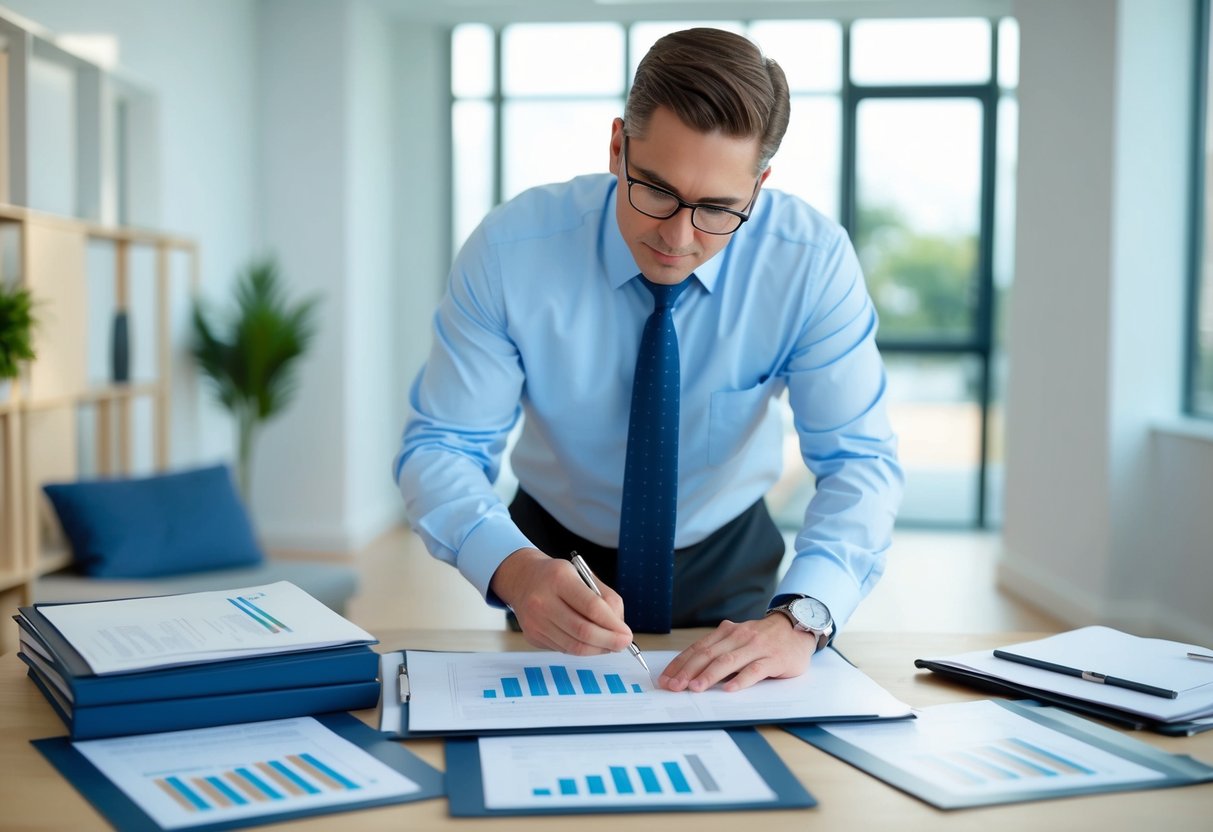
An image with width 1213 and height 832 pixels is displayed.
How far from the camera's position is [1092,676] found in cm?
131

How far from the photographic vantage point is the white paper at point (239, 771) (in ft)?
3.11

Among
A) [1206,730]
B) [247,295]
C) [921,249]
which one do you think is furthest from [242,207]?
[1206,730]

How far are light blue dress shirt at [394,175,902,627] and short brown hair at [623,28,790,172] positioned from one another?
0.90 ft

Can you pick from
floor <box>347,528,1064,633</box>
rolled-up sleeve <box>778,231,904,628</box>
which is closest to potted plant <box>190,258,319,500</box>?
floor <box>347,528,1064,633</box>

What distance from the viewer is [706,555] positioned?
1.90 meters

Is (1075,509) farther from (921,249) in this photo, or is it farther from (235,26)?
(235,26)

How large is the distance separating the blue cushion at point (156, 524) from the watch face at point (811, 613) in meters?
2.87

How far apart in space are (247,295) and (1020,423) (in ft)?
12.7

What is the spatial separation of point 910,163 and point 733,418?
591 cm

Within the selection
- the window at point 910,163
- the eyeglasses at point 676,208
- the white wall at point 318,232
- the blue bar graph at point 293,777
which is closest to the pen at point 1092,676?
the eyeglasses at point 676,208

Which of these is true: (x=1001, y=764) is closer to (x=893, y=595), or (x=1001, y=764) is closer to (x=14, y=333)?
(x=14, y=333)

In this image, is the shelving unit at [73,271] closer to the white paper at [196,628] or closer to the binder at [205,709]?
the white paper at [196,628]

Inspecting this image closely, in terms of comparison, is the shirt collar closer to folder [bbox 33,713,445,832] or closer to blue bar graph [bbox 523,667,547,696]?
blue bar graph [bbox 523,667,547,696]

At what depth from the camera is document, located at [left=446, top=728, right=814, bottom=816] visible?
0.96 meters
